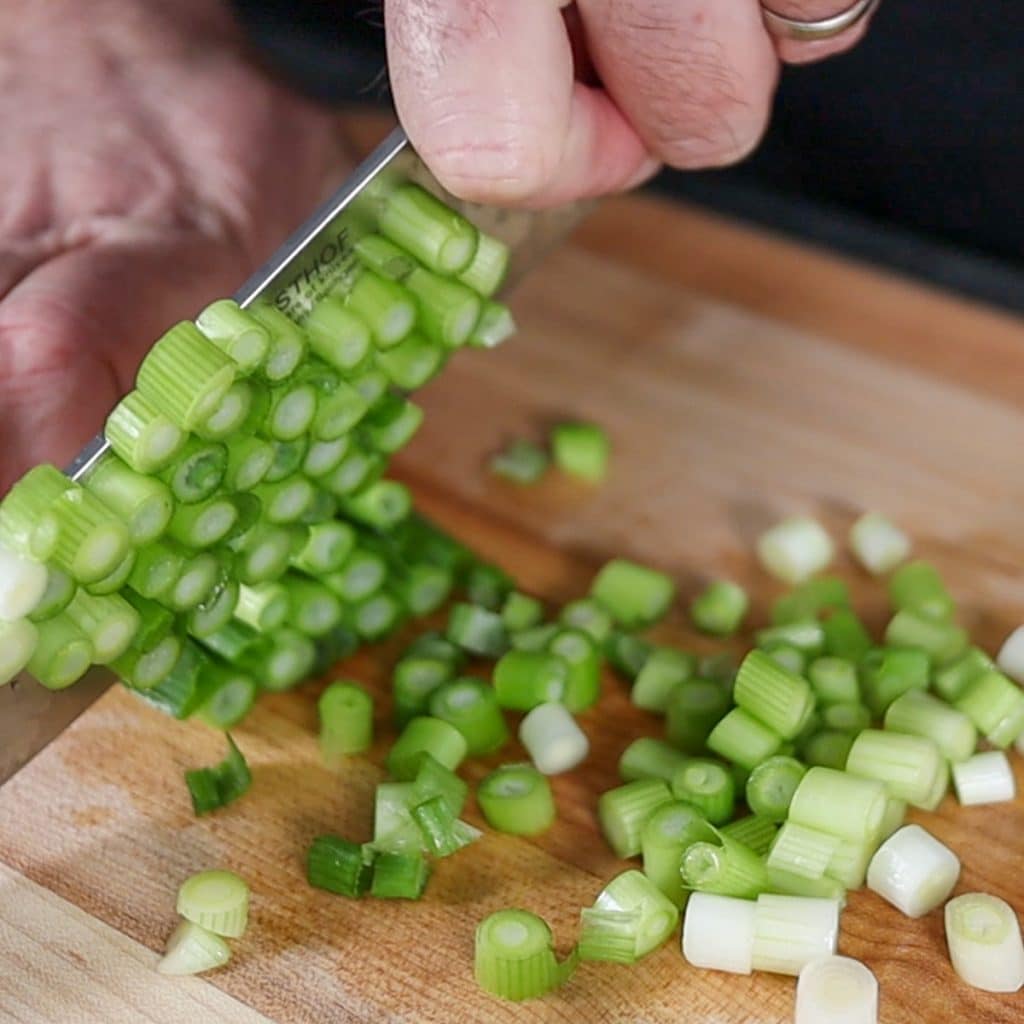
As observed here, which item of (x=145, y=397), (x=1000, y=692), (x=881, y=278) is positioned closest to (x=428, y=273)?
(x=145, y=397)

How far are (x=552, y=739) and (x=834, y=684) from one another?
0.31 meters

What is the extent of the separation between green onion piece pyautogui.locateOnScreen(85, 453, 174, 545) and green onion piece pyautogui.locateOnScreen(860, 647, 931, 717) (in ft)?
2.60

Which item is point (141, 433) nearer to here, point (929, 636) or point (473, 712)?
point (473, 712)

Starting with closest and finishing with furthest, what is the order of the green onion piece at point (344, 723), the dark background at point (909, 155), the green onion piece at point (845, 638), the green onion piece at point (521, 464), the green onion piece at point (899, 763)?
the green onion piece at point (899, 763), the green onion piece at point (344, 723), the green onion piece at point (845, 638), the green onion piece at point (521, 464), the dark background at point (909, 155)

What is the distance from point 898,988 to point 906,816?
0.74 feet

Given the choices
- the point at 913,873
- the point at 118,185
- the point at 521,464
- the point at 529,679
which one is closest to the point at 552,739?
the point at 529,679

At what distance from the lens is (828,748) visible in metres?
1.71

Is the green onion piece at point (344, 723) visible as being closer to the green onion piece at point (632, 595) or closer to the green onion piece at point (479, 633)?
the green onion piece at point (479, 633)

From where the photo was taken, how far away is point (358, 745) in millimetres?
1771

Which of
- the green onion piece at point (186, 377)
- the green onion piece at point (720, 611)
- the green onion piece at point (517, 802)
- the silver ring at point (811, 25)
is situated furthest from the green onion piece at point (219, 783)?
the silver ring at point (811, 25)

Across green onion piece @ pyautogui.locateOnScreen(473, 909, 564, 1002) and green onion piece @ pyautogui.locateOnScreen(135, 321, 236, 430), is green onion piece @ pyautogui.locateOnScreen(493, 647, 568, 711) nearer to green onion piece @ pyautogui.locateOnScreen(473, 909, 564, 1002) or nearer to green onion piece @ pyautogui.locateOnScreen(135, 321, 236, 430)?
green onion piece @ pyautogui.locateOnScreen(473, 909, 564, 1002)

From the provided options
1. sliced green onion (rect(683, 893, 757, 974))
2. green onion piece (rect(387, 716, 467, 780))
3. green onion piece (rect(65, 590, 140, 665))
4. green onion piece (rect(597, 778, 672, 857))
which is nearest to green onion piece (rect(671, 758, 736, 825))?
green onion piece (rect(597, 778, 672, 857))

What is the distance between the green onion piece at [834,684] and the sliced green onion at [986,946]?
0.96 ft

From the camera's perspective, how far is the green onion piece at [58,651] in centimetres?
150
